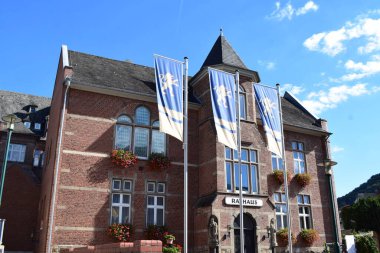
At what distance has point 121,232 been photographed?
1777 centimetres

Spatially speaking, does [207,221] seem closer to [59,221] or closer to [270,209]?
[270,209]

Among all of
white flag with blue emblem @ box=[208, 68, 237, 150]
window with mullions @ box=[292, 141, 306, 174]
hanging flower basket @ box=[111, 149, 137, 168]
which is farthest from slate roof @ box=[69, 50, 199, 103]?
window with mullions @ box=[292, 141, 306, 174]

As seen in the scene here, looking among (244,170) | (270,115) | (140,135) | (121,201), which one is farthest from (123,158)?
(270,115)

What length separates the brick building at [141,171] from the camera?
702 inches

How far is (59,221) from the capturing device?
17.1m

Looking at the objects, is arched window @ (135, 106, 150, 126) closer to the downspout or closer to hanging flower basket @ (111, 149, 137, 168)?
hanging flower basket @ (111, 149, 137, 168)

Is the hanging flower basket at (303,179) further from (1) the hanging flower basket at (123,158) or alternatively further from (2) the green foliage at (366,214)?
(2) the green foliage at (366,214)

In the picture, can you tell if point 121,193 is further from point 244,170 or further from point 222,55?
point 222,55

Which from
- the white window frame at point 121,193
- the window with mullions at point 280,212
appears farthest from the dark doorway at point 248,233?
the white window frame at point 121,193

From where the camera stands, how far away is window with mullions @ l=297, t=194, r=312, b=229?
23.2 metres

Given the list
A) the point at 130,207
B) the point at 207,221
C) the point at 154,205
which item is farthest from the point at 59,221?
the point at 207,221

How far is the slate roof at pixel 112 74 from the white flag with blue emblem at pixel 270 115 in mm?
4644

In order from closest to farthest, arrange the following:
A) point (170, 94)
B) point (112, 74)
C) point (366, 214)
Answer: point (170, 94) → point (112, 74) → point (366, 214)

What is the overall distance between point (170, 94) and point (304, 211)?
12191 millimetres
